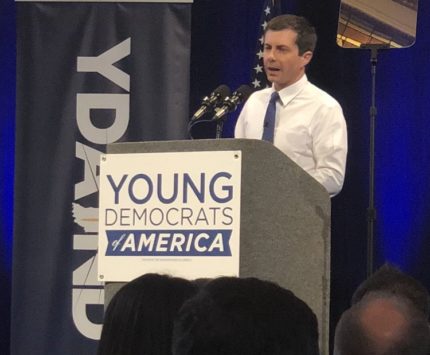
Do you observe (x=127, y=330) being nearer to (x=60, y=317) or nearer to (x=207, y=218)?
(x=207, y=218)

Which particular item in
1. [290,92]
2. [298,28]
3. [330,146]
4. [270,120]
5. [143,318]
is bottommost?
[143,318]

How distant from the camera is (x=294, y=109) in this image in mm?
3900

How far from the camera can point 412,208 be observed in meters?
5.54

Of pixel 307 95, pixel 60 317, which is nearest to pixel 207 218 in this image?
pixel 307 95

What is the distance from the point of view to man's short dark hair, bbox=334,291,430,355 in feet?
4.67

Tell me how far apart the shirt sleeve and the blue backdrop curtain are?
173 cm

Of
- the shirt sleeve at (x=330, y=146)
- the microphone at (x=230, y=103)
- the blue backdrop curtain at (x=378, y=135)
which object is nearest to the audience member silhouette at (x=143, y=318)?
the microphone at (x=230, y=103)

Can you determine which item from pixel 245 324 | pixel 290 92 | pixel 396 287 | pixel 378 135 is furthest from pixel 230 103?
pixel 378 135

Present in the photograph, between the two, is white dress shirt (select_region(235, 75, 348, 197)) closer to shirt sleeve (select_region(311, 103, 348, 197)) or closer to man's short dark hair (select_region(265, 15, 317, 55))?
shirt sleeve (select_region(311, 103, 348, 197))

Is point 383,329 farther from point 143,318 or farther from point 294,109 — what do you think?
point 294,109

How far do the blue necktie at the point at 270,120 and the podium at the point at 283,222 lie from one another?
1310 mm

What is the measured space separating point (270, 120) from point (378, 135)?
1820mm

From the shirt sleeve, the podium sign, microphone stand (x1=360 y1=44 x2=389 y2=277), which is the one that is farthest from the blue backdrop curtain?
the podium sign

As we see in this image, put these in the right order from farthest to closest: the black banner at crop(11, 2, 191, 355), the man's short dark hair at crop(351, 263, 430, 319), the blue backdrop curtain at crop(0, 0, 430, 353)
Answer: the blue backdrop curtain at crop(0, 0, 430, 353), the black banner at crop(11, 2, 191, 355), the man's short dark hair at crop(351, 263, 430, 319)
